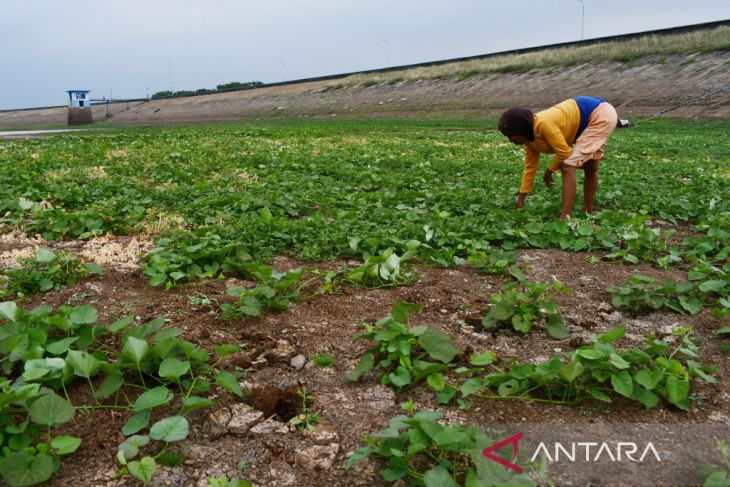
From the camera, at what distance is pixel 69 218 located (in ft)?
17.3

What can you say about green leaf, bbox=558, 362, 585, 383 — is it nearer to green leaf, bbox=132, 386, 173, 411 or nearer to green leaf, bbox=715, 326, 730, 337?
green leaf, bbox=715, 326, 730, 337

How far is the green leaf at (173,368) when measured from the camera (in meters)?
2.38

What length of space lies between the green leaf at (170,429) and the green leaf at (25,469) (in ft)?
1.12

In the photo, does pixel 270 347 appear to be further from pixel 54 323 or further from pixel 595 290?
pixel 595 290

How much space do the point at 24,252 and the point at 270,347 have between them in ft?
8.43

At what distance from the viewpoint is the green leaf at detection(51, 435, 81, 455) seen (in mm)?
2023

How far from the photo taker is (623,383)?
2.36 metres

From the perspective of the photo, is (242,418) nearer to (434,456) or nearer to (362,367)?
(362,367)

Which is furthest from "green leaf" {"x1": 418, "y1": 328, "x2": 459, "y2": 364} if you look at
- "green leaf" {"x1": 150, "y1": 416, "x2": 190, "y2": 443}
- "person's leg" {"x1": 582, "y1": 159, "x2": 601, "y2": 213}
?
"person's leg" {"x1": 582, "y1": 159, "x2": 601, "y2": 213}

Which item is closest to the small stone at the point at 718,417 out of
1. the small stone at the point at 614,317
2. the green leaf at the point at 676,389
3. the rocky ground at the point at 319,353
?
the rocky ground at the point at 319,353

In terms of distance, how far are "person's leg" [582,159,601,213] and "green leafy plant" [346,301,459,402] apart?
3.88m

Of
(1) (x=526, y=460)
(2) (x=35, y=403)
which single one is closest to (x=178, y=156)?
(2) (x=35, y=403)

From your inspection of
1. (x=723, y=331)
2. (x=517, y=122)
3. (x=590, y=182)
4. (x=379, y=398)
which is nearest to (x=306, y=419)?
(x=379, y=398)

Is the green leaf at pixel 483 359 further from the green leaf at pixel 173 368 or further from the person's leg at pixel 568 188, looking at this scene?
the person's leg at pixel 568 188
